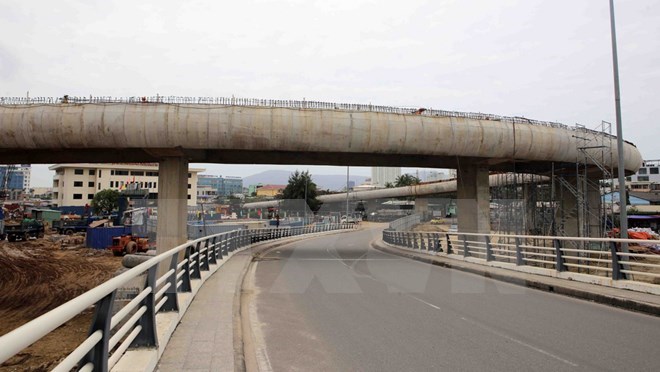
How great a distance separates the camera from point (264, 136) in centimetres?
2302

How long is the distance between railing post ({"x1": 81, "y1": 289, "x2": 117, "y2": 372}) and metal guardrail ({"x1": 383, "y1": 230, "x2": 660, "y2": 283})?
978 centimetres

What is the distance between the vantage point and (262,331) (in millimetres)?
8000

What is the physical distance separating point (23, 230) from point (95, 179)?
2533 inches

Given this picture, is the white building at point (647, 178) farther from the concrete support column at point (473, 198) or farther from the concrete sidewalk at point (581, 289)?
the concrete sidewalk at point (581, 289)

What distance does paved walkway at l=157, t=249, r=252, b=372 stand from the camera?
18.5 ft

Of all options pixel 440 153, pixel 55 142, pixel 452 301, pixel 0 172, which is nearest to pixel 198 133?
pixel 55 142

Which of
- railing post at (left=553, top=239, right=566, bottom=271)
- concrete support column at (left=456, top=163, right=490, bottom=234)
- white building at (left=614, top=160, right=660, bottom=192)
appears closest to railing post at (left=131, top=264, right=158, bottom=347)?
railing post at (left=553, top=239, right=566, bottom=271)

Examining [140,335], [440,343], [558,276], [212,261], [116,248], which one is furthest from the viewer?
[116,248]

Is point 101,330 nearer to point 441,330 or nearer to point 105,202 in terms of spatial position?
point 441,330

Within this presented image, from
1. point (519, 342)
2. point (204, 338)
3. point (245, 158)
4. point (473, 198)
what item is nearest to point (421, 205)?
point (473, 198)

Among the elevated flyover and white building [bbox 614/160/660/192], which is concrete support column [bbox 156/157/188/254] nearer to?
the elevated flyover

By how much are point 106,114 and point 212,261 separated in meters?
9.97

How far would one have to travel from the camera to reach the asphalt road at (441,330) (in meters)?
6.13

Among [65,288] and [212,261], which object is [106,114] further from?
[212,261]
